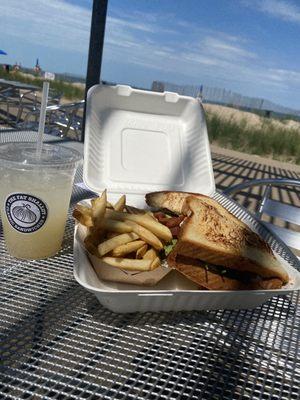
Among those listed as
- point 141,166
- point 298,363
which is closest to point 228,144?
point 141,166

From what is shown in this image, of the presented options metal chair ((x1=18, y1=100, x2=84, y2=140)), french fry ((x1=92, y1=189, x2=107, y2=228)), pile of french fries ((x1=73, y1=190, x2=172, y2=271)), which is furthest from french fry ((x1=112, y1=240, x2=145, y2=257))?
metal chair ((x1=18, y1=100, x2=84, y2=140))

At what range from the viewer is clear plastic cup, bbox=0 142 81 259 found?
3.37 ft

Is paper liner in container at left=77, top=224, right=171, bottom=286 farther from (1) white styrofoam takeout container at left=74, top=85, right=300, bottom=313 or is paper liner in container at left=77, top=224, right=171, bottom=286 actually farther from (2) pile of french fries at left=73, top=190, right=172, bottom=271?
(1) white styrofoam takeout container at left=74, top=85, right=300, bottom=313

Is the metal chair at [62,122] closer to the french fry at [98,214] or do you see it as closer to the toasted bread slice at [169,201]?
the toasted bread slice at [169,201]

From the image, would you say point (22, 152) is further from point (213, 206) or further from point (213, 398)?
point (213, 398)

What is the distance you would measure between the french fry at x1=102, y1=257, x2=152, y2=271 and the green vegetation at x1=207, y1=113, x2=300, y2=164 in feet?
43.4

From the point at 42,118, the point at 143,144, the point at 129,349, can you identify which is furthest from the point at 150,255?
the point at 143,144

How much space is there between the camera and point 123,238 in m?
0.98

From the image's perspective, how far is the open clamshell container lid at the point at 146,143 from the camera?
1.64 meters

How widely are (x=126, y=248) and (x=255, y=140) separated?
14580 mm

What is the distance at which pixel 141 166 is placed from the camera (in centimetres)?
171

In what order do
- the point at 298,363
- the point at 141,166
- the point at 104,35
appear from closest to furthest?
the point at 298,363 < the point at 141,166 < the point at 104,35

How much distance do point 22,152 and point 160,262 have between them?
0.54m

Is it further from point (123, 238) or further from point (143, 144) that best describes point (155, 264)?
point (143, 144)
